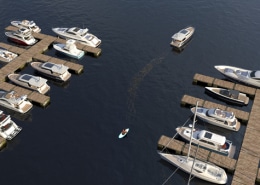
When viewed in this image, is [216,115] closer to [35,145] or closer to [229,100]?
[229,100]

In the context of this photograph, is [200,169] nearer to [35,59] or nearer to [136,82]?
[136,82]

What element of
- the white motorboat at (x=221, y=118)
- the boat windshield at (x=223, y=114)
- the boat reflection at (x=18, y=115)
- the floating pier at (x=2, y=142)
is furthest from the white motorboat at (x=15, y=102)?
the boat windshield at (x=223, y=114)

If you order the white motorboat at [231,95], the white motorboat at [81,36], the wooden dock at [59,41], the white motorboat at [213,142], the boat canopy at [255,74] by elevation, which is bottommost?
the white motorboat at [213,142]

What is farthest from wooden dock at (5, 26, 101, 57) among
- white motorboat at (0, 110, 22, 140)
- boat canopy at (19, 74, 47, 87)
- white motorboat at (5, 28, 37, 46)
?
white motorboat at (0, 110, 22, 140)

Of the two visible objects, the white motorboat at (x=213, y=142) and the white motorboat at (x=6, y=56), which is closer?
the white motorboat at (x=213, y=142)

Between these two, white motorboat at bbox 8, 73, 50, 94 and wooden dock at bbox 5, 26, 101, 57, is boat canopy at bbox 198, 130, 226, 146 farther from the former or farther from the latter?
wooden dock at bbox 5, 26, 101, 57

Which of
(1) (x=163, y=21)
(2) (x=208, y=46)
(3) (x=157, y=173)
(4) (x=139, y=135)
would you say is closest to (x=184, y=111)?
(4) (x=139, y=135)

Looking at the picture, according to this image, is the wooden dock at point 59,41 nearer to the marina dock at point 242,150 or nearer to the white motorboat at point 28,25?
the white motorboat at point 28,25
